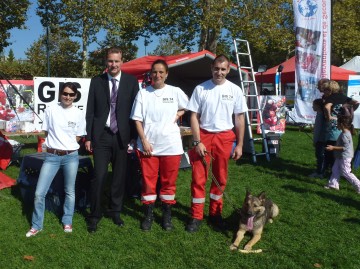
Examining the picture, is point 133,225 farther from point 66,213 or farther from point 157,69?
point 157,69

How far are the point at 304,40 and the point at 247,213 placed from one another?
5010 mm

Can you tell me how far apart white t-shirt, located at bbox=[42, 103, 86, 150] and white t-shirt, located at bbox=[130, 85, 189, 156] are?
0.59 m

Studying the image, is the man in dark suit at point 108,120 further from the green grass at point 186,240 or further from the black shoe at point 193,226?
the black shoe at point 193,226

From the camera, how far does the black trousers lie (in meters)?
4.27

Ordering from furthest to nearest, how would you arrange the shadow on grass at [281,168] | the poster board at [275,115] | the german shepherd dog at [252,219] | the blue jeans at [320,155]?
the poster board at [275,115] → the shadow on grass at [281,168] → the blue jeans at [320,155] → the german shepherd dog at [252,219]

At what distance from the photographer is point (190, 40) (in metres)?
22.0

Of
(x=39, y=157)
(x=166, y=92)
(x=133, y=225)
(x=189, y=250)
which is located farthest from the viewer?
(x=39, y=157)

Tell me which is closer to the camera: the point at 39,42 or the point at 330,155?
the point at 330,155

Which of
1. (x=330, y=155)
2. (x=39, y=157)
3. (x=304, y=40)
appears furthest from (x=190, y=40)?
(x=39, y=157)

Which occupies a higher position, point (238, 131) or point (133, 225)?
point (238, 131)

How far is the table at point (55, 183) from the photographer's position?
4782 mm

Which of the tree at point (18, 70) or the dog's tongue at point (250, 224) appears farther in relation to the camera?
the tree at point (18, 70)

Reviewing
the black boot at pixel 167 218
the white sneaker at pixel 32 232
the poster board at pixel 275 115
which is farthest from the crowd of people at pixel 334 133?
the poster board at pixel 275 115

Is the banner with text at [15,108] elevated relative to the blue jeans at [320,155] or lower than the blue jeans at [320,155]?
elevated
